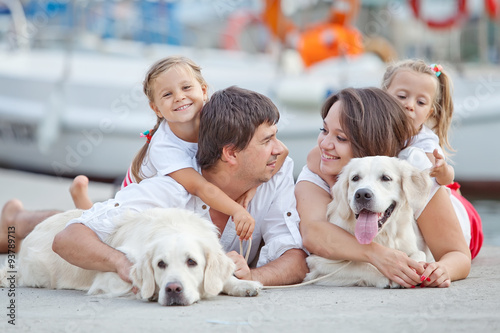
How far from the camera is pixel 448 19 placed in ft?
43.9

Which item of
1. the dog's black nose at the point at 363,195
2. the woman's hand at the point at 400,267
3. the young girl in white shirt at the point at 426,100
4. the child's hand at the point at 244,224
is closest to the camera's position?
the dog's black nose at the point at 363,195

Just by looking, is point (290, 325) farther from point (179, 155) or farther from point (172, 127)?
point (172, 127)

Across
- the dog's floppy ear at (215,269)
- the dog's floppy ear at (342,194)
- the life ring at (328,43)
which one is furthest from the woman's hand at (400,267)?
the life ring at (328,43)

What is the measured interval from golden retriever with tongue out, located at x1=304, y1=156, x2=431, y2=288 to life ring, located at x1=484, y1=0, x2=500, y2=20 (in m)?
9.03

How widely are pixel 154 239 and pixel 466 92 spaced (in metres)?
9.25

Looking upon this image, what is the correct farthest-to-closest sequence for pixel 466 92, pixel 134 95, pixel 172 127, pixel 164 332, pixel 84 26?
pixel 84 26, pixel 134 95, pixel 466 92, pixel 172 127, pixel 164 332

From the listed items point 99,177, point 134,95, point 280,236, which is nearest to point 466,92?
point 134,95

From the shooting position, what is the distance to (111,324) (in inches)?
127

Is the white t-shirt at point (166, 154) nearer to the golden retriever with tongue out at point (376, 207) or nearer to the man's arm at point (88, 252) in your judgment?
the man's arm at point (88, 252)

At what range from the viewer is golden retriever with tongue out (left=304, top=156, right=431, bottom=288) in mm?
4020

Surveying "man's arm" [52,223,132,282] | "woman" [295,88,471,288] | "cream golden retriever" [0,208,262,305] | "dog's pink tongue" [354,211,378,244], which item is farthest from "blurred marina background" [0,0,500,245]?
"man's arm" [52,223,132,282]

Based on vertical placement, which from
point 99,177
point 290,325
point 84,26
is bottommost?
point 99,177

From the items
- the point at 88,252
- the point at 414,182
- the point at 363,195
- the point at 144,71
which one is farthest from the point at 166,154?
the point at 144,71

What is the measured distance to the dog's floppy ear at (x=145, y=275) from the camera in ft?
12.2
